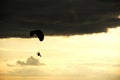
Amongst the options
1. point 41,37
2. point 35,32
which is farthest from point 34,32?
point 41,37

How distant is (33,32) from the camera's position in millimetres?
33625

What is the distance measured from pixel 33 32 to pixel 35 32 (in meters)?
0.38

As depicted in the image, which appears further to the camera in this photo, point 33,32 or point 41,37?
point 41,37

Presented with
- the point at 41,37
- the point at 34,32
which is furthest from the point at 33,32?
the point at 41,37

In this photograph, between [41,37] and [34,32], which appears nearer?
[34,32]

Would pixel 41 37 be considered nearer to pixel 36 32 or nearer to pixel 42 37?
pixel 42 37

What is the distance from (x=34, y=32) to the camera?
110ft

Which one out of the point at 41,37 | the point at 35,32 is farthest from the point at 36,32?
the point at 41,37

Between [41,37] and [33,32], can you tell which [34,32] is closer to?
[33,32]

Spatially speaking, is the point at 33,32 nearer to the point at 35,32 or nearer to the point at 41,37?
the point at 35,32

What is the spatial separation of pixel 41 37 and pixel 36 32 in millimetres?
3143

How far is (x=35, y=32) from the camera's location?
3347cm

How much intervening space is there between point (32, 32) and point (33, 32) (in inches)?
52.2

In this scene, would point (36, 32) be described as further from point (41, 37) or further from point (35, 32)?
point (41, 37)
